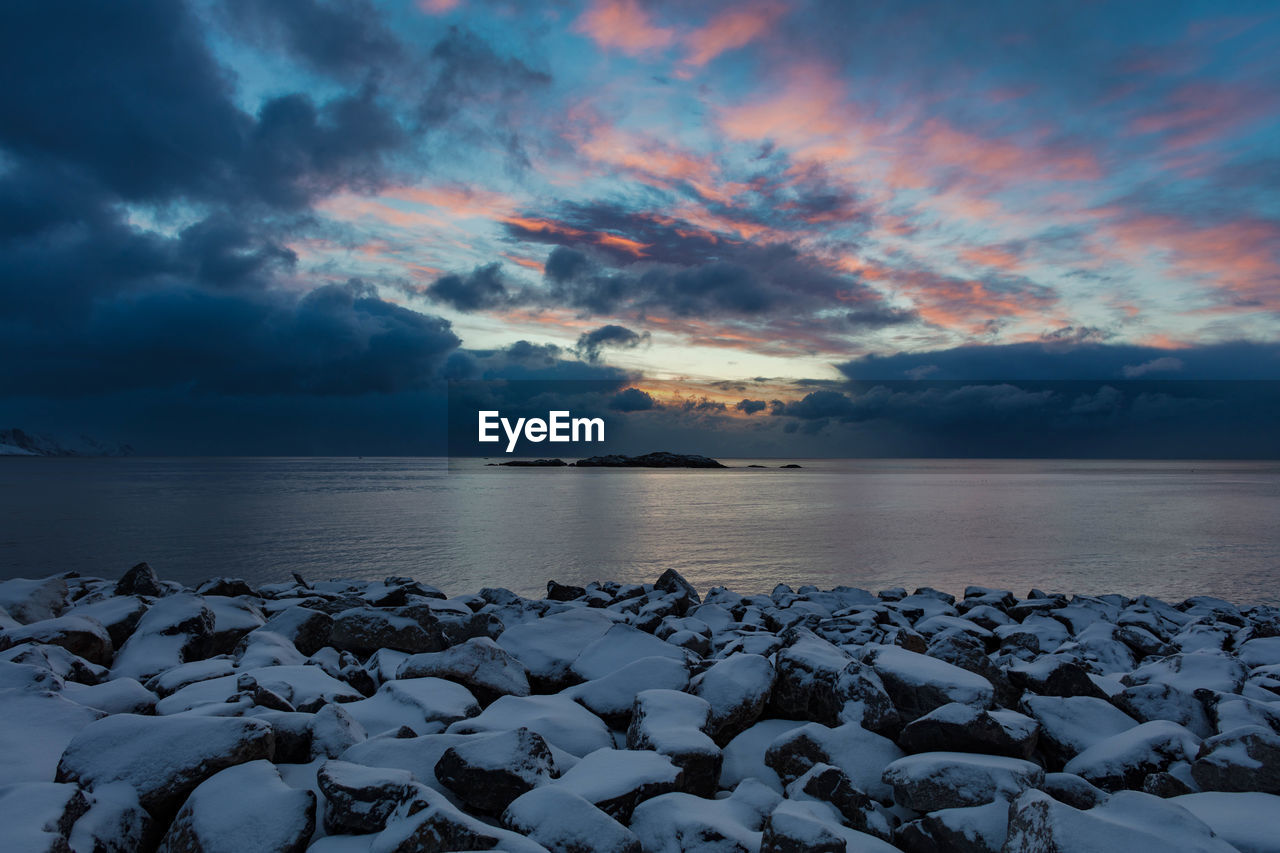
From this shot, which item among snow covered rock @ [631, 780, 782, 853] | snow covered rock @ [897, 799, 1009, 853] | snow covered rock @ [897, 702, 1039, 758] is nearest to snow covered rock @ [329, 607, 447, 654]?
snow covered rock @ [631, 780, 782, 853]

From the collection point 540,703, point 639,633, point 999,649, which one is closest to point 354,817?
point 540,703

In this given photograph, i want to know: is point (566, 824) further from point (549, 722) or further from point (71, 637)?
point (71, 637)

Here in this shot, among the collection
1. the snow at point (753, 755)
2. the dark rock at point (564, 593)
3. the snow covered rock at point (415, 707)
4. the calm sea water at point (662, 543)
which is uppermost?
the snow covered rock at point (415, 707)

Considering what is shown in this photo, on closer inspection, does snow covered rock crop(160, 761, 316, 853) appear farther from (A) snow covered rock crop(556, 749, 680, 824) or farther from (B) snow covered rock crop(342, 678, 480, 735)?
(A) snow covered rock crop(556, 749, 680, 824)

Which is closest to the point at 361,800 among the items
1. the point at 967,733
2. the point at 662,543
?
the point at 967,733

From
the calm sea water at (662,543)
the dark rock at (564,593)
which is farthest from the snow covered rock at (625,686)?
the calm sea water at (662,543)

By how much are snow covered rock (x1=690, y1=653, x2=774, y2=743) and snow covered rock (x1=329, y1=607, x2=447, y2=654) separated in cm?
257

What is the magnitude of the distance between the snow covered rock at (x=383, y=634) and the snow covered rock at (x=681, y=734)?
2.50 m

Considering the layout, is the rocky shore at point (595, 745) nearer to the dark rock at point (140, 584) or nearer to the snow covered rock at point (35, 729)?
the snow covered rock at point (35, 729)

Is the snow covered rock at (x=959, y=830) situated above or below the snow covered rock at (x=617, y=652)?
below

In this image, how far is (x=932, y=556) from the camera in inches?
682

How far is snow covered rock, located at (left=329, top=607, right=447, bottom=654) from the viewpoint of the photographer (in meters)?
5.87

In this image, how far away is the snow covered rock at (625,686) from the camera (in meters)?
4.34

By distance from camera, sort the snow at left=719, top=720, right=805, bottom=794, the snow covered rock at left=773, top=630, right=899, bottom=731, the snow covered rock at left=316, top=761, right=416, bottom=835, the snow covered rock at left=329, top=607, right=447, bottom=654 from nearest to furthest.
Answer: the snow covered rock at left=316, top=761, right=416, bottom=835 < the snow at left=719, top=720, right=805, bottom=794 < the snow covered rock at left=773, top=630, right=899, bottom=731 < the snow covered rock at left=329, top=607, right=447, bottom=654
